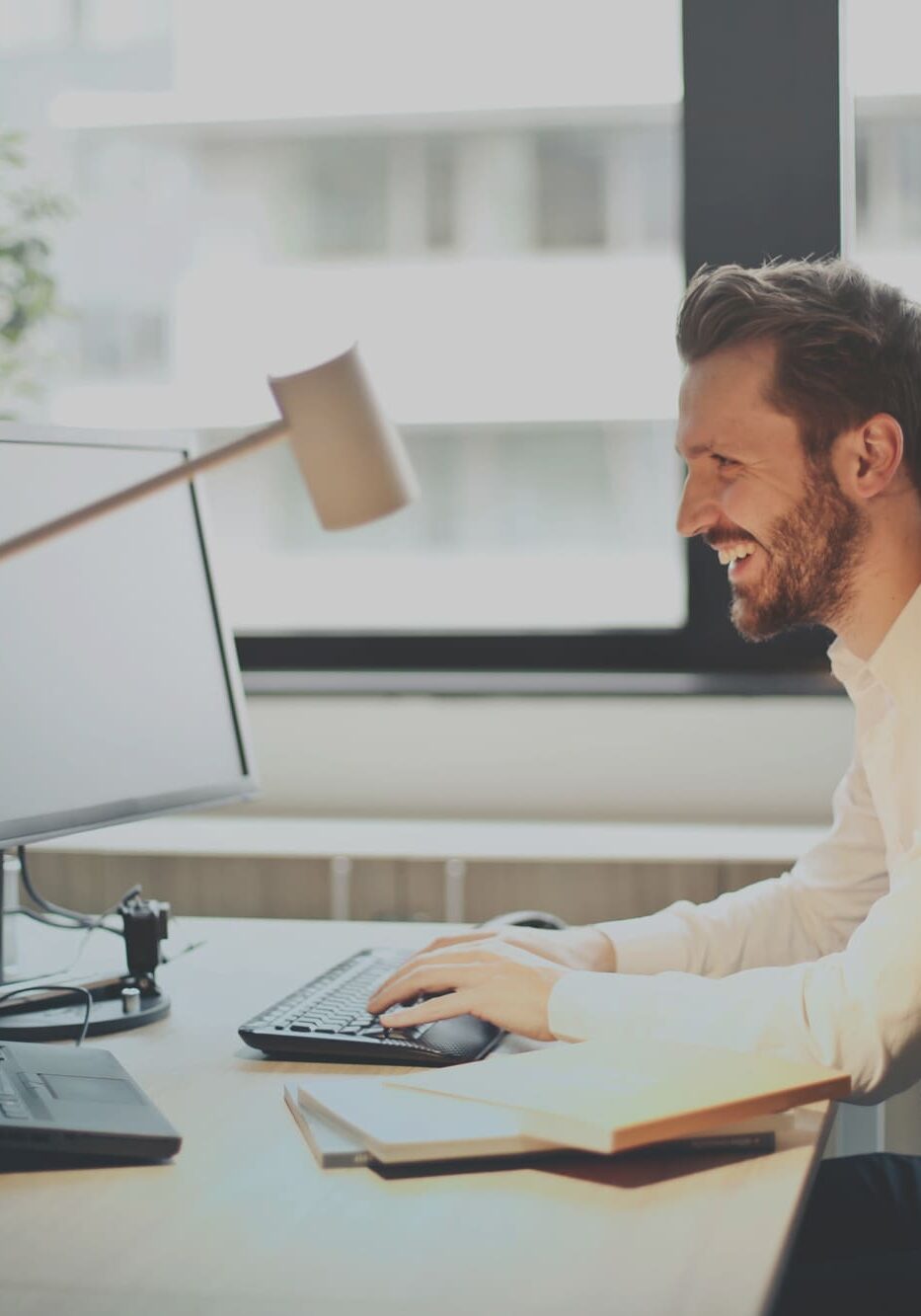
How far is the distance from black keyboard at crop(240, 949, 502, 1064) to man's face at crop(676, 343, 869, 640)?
55cm

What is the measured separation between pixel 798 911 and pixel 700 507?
17.3 inches

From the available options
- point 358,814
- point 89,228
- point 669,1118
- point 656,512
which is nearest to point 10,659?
point 669,1118

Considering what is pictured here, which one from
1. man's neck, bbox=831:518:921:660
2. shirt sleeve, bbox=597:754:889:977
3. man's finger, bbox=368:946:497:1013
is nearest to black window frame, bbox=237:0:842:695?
shirt sleeve, bbox=597:754:889:977

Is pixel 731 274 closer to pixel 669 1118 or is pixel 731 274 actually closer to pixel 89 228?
pixel 669 1118

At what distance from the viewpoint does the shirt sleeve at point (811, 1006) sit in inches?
47.1

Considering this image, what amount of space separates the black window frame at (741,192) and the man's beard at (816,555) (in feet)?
3.74

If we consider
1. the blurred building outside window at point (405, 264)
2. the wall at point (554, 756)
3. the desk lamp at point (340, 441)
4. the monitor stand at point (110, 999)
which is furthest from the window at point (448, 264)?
the desk lamp at point (340, 441)

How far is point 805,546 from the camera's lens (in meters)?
1.56

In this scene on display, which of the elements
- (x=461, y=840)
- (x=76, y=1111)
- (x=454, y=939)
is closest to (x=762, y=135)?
(x=461, y=840)

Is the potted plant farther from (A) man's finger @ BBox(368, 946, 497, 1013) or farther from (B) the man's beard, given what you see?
(A) man's finger @ BBox(368, 946, 497, 1013)

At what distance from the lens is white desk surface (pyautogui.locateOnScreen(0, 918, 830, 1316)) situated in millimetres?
860

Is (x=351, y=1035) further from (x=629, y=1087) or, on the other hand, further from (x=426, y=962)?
(x=629, y=1087)

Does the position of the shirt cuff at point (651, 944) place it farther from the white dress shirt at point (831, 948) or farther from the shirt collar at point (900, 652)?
the shirt collar at point (900, 652)

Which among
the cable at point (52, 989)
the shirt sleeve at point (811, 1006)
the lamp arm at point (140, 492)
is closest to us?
the lamp arm at point (140, 492)
